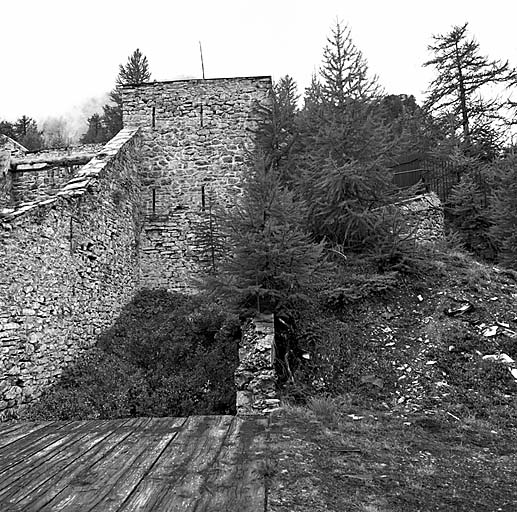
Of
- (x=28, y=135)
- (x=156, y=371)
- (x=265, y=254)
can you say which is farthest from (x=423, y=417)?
(x=28, y=135)

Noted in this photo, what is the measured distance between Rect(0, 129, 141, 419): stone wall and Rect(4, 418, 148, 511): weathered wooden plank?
508 centimetres

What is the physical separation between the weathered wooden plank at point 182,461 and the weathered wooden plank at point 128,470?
0.03m

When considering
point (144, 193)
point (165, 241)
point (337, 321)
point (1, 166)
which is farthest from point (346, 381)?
point (1, 166)

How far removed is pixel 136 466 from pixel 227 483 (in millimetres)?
458

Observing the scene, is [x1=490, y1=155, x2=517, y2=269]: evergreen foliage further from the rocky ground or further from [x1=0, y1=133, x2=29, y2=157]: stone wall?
[x1=0, y1=133, x2=29, y2=157]: stone wall

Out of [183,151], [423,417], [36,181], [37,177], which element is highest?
[183,151]

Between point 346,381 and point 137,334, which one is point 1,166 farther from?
point 346,381

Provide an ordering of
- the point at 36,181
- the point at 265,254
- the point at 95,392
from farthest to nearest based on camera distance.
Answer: the point at 36,181 < the point at 95,392 < the point at 265,254

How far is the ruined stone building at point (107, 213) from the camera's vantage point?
7.12m

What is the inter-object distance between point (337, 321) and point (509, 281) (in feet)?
12.8

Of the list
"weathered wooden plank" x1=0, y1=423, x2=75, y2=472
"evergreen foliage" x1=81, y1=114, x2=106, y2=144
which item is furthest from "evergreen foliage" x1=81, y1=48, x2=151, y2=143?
"weathered wooden plank" x1=0, y1=423, x2=75, y2=472

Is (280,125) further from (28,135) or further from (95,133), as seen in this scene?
(28,135)

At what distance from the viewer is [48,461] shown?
81.5 inches

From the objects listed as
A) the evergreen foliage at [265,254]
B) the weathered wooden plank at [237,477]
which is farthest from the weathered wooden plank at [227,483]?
the evergreen foliage at [265,254]
